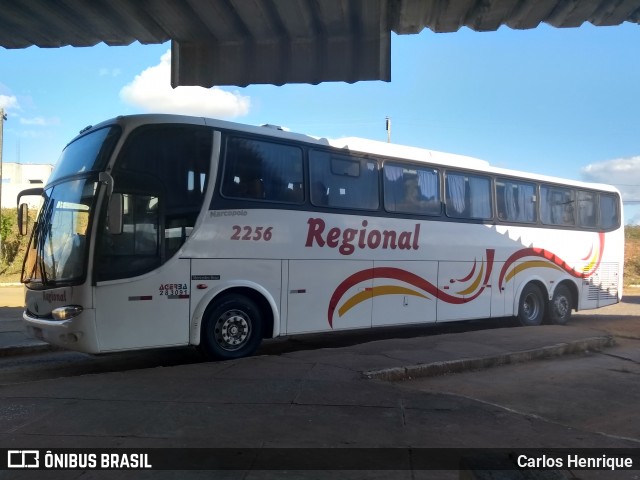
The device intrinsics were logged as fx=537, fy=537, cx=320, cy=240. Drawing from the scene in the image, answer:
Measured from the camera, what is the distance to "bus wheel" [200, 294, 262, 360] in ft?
25.7

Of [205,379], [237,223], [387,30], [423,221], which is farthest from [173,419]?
[423,221]

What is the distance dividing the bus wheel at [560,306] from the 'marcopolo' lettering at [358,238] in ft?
17.3

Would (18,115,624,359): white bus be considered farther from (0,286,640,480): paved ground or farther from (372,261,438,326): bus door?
(0,286,640,480): paved ground

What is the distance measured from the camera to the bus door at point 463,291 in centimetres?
1120

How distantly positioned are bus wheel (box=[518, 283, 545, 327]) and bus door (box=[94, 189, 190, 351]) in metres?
8.81

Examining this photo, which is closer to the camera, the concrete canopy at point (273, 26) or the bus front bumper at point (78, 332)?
the concrete canopy at point (273, 26)

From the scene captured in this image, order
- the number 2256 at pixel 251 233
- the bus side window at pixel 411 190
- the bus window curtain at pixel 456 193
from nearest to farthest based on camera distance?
the number 2256 at pixel 251 233 → the bus side window at pixel 411 190 → the bus window curtain at pixel 456 193

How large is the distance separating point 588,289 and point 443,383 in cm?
902

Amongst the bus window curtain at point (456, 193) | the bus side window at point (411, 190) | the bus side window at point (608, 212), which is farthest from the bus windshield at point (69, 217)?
the bus side window at point (608, 212)

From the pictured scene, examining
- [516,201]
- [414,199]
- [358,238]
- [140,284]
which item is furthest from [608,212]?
[140,284]

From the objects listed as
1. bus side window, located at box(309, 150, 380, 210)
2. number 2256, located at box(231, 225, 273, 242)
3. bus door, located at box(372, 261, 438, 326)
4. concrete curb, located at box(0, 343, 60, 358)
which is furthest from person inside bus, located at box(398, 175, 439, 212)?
concrete curb, located at box(0, 343, 60, 358)

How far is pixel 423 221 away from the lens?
1078 cm

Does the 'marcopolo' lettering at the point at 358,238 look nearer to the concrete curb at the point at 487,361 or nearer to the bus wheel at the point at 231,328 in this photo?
the bus wheel at the point at 231,328

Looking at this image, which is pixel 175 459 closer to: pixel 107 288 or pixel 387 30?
pixel 107 288
